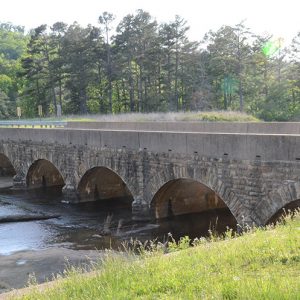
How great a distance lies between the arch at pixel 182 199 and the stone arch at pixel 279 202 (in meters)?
4.12

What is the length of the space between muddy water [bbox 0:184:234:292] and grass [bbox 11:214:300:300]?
4412 millimetres

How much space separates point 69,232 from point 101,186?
5.45m

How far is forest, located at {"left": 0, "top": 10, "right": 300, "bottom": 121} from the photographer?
160 feet

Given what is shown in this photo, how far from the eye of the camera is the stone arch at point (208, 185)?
11.8 meters

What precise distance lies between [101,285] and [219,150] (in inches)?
289

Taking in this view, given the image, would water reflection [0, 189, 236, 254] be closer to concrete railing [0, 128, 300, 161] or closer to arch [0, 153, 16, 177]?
concrete railing [0, 128, 300, 161]

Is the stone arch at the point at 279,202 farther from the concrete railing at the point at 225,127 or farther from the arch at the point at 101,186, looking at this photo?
the arch at the point at 101,186

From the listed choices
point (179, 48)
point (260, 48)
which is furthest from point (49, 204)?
point (260, 48)

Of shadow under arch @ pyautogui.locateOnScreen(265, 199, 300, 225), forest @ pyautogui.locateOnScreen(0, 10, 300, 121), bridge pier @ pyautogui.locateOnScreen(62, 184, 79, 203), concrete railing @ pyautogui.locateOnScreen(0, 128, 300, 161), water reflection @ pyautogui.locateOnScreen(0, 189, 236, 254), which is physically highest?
forest @ pyautogui.locateOnScreen(0, 10, 300, 121)

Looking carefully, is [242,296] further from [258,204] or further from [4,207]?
[4,207]

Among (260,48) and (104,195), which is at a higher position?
(260,48)

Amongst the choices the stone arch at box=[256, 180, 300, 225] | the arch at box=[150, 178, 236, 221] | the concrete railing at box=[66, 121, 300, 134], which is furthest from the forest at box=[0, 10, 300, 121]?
the stone arch at box=[256, 180, 300, 225]

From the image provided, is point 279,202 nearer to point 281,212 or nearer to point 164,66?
Answer: point 281,212

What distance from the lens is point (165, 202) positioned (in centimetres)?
1625
